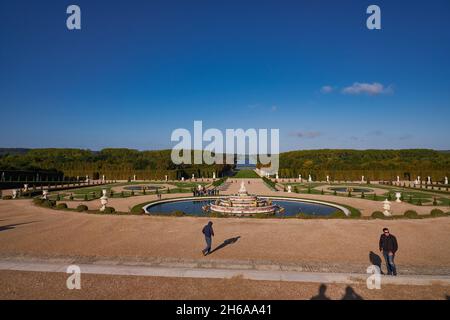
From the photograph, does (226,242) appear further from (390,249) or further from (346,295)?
(390,249)

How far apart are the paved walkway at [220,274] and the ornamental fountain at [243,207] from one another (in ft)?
40.1

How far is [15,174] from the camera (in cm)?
4650

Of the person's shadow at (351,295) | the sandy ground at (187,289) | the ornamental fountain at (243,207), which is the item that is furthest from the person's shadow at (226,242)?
the ornamental fountain at (243,207)

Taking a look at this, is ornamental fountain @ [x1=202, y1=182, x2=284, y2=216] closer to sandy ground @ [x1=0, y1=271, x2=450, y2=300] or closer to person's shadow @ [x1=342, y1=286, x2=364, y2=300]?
sandy ground @ [x1=0, y1=271, x2=450, y2=300]

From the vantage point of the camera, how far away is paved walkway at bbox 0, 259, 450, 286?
779 cm

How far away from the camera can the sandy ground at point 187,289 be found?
6848 millimetres

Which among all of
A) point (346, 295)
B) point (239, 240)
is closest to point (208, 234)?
point (239, 240)

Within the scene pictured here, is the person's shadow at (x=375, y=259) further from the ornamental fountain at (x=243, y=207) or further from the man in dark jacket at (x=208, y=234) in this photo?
the ornamental fountain at (x=243, y=207)

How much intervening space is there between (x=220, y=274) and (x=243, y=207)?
1375cm

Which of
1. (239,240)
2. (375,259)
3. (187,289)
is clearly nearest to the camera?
(187,289)

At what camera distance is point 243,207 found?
71.7ft
